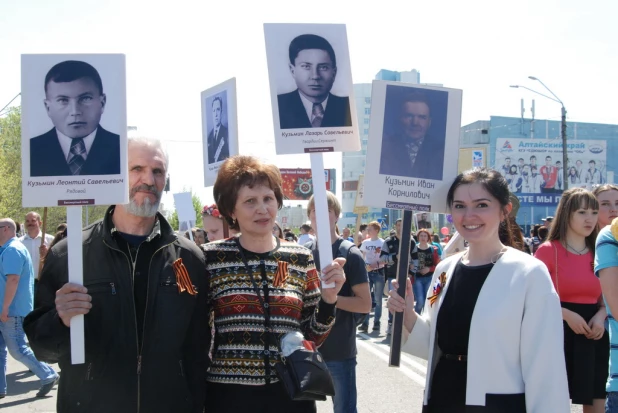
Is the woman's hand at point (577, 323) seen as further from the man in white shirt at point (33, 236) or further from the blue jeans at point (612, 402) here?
the man in white shirt at point (33, 236)

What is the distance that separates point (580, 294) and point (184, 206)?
579 cm

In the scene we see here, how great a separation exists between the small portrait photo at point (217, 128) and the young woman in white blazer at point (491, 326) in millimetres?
2040

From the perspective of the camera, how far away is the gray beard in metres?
3.11

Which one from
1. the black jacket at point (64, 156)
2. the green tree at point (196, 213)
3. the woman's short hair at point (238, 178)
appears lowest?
the green tree at point (196, 213)

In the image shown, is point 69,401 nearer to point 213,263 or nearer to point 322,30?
point 213,263

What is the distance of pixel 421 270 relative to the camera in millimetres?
12312

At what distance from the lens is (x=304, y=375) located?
112 inches

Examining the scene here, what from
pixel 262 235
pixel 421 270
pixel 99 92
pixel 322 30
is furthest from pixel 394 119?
pixel 421 270

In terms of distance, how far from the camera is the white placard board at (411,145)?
3672mm

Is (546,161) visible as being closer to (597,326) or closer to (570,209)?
(570,209)

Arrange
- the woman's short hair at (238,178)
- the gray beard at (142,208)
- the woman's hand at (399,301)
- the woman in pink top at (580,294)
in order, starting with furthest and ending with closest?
1. the woman in pink top at (580,294)
2. the woman's hand at (399,301)
3. the woman's short hair at (238,178)
4. the gray beard at (142,208)

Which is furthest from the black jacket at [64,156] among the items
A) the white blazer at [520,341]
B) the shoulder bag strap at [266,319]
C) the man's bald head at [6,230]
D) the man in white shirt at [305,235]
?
the man in white shirt at [305,235]

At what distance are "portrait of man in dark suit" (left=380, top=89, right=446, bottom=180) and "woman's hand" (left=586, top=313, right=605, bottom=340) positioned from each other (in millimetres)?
2041

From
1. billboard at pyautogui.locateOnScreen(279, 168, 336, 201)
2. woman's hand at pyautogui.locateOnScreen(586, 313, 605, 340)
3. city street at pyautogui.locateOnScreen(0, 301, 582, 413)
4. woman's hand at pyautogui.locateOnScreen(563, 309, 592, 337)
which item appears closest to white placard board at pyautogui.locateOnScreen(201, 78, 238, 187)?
woman's hand at pyautogui.locateOnScreen(563, 309, 592, 337)
